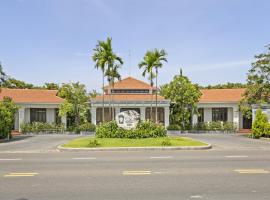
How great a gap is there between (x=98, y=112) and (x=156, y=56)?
501 inches

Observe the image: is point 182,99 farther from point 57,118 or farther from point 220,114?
point 57,118

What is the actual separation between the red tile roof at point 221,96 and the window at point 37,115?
1942 centimetres

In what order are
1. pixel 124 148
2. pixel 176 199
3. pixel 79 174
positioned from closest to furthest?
pixel 176 199, pixel 79 174, pixel 124 148

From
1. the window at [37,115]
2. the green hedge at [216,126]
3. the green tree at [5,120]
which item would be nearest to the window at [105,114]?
the window at [37,115]

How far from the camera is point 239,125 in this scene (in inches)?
1745

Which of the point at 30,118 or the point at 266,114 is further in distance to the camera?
the point at 30,118

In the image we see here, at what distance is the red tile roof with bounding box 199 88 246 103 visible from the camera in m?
44.4

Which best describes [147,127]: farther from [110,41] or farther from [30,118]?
[30,118]

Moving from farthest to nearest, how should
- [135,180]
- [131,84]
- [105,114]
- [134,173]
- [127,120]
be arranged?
1. [131,84]
2. [105,114]
3. [127,120]
4. [134,173]
5. [135,180]

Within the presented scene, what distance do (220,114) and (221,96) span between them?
2.68 metres

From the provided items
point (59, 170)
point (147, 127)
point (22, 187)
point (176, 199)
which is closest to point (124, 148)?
point (147, 127)

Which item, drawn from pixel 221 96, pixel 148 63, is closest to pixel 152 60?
pixel 148 63

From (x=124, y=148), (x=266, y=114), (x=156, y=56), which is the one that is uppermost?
(x=156, y=56)

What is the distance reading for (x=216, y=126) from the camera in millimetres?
41781
